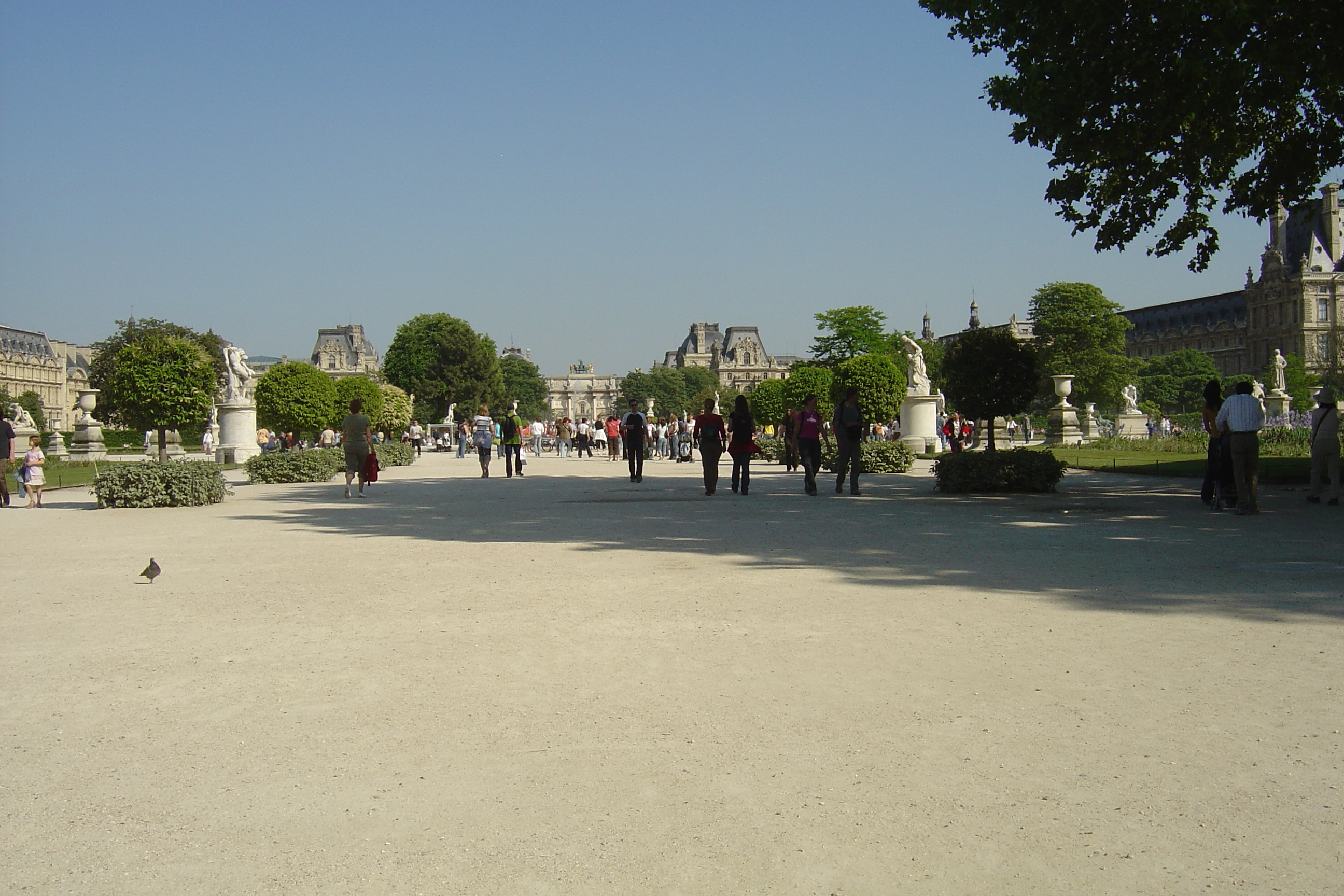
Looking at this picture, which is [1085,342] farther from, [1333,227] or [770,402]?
[1333,227]

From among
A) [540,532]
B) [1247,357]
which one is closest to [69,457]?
[540,532]

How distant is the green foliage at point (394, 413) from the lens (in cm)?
4694

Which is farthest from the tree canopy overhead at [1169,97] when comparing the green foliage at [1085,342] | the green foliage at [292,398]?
the green foliage at [1085,342]

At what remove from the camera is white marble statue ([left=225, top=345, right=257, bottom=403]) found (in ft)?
113

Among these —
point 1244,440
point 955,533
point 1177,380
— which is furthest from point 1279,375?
point 1177,380

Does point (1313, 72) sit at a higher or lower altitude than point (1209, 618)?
higher

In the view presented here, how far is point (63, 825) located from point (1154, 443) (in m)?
39.4

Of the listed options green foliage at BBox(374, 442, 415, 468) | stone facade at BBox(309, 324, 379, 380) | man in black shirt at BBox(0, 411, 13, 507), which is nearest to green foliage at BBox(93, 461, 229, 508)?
man in black shirt at BBox(0, 411, 13, 507)

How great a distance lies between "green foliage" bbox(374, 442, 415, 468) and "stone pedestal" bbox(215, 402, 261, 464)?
3.97m

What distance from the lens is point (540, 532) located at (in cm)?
1268

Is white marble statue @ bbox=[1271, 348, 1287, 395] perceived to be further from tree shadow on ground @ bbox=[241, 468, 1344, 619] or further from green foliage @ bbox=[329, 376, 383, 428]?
green foliage @ bbox=[329, 376, 383, 428]

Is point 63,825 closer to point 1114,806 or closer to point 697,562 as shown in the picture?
point 1114,806

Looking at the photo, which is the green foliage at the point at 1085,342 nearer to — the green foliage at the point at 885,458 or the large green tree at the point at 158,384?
the green foliage at the point at 885,458

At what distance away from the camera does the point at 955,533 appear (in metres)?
11.9
